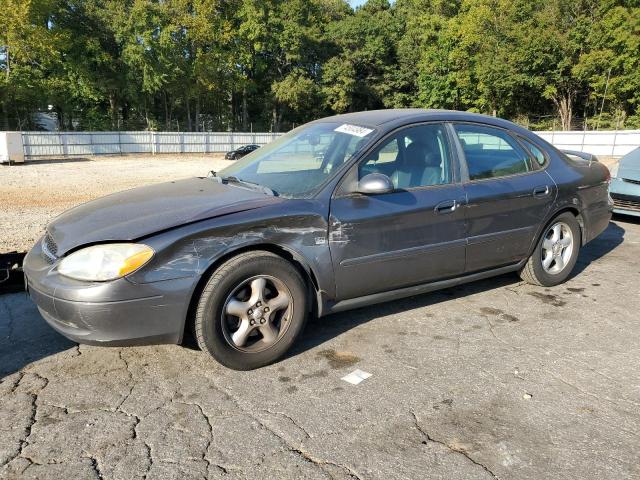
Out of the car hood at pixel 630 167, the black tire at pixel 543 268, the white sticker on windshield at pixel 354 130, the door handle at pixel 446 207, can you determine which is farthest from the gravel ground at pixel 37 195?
the car hood at pixel 630 167

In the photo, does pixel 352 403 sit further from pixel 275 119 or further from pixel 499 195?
pixel 275 119

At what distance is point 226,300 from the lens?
3.06m

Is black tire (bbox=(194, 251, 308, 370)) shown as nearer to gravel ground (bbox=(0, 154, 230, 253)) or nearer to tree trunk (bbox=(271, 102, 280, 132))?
gravel ground (bbox=(0, 154, 230, 253))

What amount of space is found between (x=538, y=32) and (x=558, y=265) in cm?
4642

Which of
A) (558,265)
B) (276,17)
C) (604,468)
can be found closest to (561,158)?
(558,265)

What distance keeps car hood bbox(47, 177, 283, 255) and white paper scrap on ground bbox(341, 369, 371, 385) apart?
1183 millimetres

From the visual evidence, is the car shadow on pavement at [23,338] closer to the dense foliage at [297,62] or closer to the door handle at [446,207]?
the door handle at [446,207]

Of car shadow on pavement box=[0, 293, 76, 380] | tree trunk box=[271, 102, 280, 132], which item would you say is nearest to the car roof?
car shadow on pavement box=[0, 293, 76, 380]

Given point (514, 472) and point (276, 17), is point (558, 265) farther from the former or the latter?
point (276, 17)

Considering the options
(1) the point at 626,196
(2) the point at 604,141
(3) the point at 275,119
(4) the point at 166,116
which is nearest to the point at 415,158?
(1) the point at 626,196

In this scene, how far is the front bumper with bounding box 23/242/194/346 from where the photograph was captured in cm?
281

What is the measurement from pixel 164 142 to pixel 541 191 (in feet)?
111

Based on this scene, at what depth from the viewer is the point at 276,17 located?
2020 inches

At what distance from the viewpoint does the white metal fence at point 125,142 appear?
28812 mm
